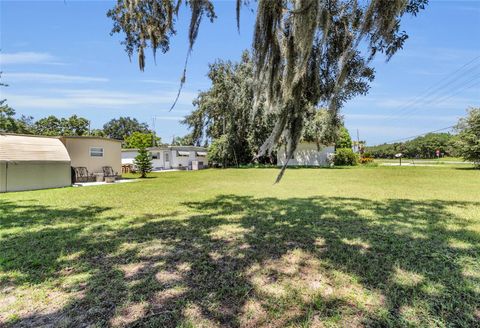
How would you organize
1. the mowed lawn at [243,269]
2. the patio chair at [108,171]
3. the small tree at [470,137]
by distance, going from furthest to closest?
the small tree at [470,137] < the patio chair at [108,171] < the mowed lawn at [243,269]

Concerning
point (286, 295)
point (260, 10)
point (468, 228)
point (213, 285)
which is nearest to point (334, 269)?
point (286, 295)

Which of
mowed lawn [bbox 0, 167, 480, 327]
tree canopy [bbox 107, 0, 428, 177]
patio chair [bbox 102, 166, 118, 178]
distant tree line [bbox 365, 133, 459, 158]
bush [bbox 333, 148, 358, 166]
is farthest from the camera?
distant tree line [bbox 365, 133, 459, 158]

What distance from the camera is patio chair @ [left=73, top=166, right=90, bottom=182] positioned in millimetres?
14898

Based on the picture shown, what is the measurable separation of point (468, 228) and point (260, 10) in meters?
4.62

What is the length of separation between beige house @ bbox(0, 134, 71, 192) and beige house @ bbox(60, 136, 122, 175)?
5.15 feet

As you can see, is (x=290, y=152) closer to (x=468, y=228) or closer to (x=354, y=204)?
(x=468, y=228)

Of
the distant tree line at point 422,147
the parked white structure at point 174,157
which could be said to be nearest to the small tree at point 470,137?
the parked white structure at point 174,157

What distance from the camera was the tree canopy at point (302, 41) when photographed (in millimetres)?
3484

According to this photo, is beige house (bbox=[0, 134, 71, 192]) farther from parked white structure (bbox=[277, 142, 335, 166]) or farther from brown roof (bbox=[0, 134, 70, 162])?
parked white structure (bbox=[277, 142, 335, 166])

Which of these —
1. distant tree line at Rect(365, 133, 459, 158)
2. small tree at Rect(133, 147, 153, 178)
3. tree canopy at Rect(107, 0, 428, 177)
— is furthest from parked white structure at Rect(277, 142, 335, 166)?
distant tree line at Rect(365, 133, 459, 158)

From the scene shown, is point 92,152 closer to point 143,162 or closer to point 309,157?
point 143,162

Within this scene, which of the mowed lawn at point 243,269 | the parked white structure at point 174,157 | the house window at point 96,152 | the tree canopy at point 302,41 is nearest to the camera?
the mowed lawn at point 243,269

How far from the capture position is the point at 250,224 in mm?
5152

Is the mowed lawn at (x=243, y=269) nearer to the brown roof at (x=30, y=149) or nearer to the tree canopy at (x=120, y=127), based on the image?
the brown roof at (x=30, y=149)
